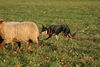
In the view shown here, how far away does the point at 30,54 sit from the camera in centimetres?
995

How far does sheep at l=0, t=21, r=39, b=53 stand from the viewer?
33.1 feet

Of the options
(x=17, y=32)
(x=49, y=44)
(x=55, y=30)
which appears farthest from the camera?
(x=55, y=30)

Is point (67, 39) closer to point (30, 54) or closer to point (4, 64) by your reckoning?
point (30, 54)

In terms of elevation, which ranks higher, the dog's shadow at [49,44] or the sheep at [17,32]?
the sheep at [17,32]

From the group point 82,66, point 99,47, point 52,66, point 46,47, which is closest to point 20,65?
point 52,66

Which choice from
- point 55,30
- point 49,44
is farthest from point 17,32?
point 55,30

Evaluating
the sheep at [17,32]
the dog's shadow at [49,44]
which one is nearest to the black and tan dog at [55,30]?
the dog's shadow at [49,44]

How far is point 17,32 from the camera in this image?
1024 centimetres

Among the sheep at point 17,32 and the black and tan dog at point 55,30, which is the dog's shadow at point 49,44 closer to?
the black and tan dog at point 55,30

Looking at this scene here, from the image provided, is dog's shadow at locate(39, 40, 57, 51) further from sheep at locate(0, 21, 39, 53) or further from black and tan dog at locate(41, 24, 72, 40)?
sheep at locate(0, 21, 39, 53)

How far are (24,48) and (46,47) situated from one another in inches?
42.8

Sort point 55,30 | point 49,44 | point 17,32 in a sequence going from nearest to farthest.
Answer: point 17,32
point 49,44
point 55,30

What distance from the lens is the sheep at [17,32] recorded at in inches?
398

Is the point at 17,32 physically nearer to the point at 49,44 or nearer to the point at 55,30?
the point at 49,44
